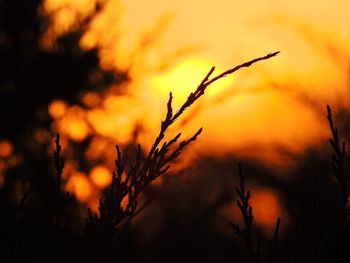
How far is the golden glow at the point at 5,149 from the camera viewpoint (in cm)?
993

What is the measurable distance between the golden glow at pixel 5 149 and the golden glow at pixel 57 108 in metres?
1.00

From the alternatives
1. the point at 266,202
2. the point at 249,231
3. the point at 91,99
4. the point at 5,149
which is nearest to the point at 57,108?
the point at 91,99

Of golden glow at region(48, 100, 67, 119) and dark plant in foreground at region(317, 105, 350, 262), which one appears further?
golden glow at region(48, 100, 67, 119)

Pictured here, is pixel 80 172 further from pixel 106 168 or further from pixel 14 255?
pixel 14 255

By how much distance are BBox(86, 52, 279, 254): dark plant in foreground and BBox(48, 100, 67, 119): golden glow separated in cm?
781

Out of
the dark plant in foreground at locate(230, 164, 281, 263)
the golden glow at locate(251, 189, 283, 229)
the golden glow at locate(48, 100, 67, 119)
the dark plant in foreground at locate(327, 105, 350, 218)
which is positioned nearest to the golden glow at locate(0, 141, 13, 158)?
the golden glow at locate(48, 100, 67, 119)

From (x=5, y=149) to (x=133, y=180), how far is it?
8.58m

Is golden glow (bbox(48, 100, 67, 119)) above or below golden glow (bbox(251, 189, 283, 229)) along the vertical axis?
above

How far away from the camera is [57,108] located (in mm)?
10336

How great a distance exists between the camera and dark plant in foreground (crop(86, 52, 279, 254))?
2.01m

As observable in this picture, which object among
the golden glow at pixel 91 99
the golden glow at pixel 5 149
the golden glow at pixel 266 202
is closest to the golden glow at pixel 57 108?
the golden glow at pixel 91 99

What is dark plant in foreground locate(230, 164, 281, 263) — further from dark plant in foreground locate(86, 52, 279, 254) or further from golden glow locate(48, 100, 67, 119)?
golden glow locate(48, 100, 67, 119)

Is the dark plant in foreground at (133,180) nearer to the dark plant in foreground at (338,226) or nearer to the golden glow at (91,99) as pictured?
the dark plant in foreground at (338,226)

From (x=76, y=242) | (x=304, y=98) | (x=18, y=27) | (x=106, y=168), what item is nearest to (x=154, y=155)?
(x=76, y=242)
